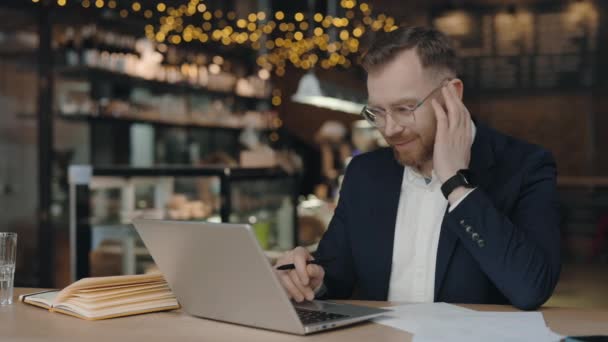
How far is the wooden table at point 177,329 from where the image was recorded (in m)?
1.45

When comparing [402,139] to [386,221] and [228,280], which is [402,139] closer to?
[386,221]

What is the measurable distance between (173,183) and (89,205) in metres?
0.47

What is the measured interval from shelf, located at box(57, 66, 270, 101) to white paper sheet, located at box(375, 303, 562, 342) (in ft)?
17.4

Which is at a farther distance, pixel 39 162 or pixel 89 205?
pixel 39 162

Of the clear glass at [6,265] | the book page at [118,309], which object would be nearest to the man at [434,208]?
the book page at [118,309]

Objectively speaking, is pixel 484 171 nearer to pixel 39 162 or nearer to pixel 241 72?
pixel 39 162

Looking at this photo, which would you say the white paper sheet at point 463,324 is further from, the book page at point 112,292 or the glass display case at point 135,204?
the glass display case at point 135,204

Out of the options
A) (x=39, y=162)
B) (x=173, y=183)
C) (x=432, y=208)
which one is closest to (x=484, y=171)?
(x=432, y=208)

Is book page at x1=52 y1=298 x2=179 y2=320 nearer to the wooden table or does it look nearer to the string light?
the wooden table

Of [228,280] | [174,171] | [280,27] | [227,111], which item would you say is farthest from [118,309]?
[227,111]

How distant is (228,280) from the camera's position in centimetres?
149

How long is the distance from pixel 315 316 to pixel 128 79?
5.86 meters

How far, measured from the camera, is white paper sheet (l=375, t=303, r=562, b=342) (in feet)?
4.67

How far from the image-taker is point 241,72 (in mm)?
10016
